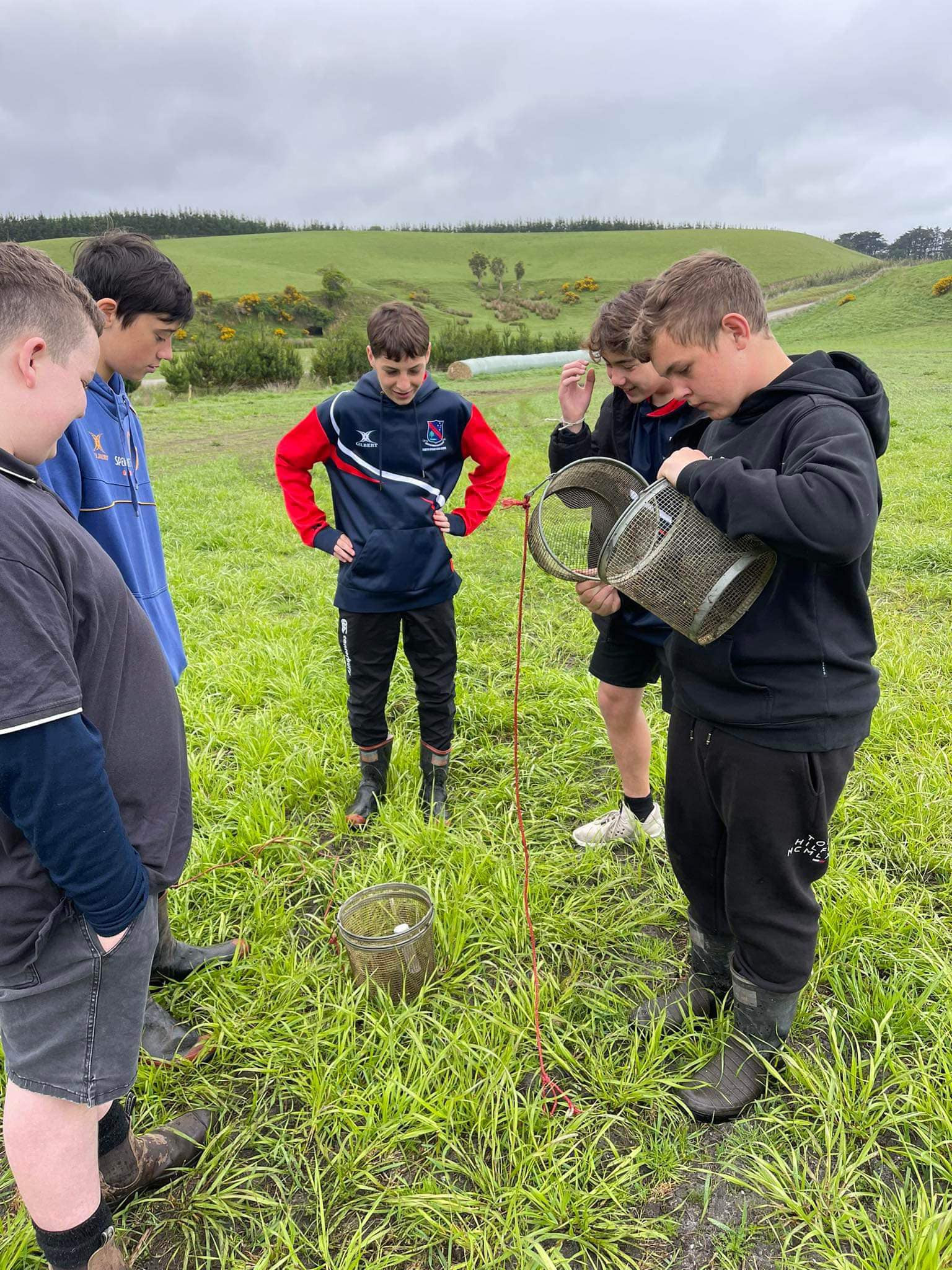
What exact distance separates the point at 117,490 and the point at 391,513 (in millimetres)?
1145

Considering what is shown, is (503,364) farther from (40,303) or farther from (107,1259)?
(107,1259)

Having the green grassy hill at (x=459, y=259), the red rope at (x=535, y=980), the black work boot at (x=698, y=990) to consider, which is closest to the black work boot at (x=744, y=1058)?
the black work boot at (x=698, y=990)

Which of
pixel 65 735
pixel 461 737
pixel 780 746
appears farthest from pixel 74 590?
pixel 461 737

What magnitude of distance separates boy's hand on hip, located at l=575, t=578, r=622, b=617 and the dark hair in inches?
57.6

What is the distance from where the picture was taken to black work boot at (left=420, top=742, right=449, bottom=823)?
347 cm

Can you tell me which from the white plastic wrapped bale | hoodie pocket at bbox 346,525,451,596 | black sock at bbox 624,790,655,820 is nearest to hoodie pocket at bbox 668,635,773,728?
black sock at bbox 624,790,655,820

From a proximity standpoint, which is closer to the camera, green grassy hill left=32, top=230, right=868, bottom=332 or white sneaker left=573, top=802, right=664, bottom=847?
white sneaker left=573, top=802, right=664, bottom=847

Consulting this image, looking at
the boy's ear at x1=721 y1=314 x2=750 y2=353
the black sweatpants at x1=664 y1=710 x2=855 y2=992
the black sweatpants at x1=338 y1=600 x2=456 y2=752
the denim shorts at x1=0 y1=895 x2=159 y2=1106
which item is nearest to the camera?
the denim shorts at x1=0 y1=895 x2=159 y2=1106

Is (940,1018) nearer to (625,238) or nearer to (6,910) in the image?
(6,910)

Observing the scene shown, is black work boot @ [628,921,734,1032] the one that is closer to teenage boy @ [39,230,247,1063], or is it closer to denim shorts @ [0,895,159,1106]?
teenage boy @ [39,230,247,1063]

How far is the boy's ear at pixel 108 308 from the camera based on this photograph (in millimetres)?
2184

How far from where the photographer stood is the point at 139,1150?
1917 millimetres

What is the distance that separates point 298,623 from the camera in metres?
5.68

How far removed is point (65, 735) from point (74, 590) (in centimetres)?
28
